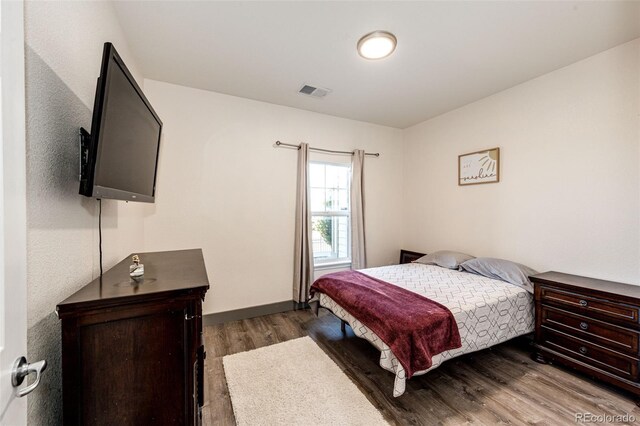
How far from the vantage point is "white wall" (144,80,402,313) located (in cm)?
275

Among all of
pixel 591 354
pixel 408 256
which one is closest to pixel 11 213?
pixel 591 354

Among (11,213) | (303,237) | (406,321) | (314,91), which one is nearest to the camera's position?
(11,213)

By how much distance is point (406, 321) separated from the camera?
68.8 inches

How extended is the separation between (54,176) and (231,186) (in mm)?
2051

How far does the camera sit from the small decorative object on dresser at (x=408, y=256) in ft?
12.8

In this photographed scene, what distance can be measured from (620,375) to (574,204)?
137 centimetres

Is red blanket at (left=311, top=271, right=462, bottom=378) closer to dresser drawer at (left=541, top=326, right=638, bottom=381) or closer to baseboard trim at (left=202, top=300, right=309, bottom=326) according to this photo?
dresser drawer at (left=541, top=326, right=638, bottom=381)

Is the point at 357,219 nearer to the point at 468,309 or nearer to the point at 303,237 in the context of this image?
the point at 303,237

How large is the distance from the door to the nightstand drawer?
Answer: 3.09 m

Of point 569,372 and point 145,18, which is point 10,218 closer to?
point 145,18

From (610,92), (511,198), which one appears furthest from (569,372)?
(610,92)

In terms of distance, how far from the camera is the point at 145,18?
1831 millimetres

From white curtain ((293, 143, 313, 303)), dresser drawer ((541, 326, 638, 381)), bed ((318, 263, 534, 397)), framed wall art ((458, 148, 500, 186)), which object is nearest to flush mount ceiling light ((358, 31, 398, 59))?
white curtain ((293, 143, 313, 303))

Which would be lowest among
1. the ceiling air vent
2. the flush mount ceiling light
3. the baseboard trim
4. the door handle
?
Answer: the baseboard trim
